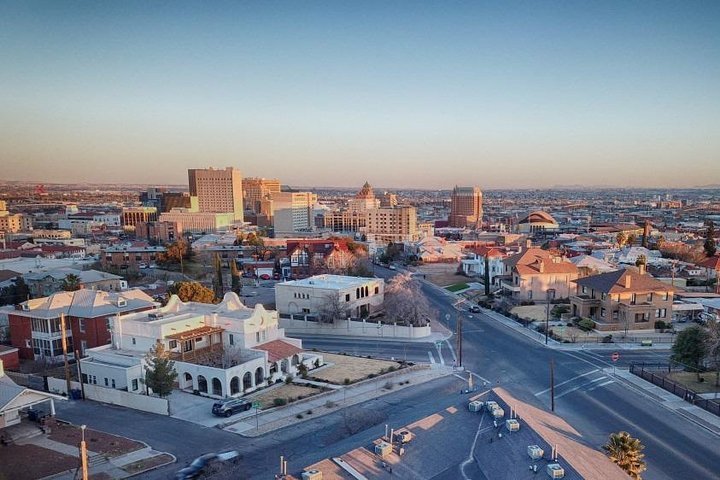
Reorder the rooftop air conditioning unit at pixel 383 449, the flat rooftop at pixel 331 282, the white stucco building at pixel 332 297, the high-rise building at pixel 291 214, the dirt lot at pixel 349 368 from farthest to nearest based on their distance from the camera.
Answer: the high-rise building at pixel 291 214 < the flat rooftop at pixel 331 282 < the white stucco building at pixel 332 297 < the dirt lot at pixel 349 368 < the rooftop air conditioning unit at pixel 383 449

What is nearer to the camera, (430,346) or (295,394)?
(295,394)

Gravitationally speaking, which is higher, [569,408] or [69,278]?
[69,278]

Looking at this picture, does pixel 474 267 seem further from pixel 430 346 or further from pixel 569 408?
pixel 569 408

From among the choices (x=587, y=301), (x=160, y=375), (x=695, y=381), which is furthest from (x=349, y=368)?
(x=587, y=301)

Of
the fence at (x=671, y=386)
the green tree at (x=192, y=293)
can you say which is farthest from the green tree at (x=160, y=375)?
the fence at (x=671, y=386)

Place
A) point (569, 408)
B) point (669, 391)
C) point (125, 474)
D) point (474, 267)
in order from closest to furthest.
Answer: point (125, 474) < point (569, 408) < point (669, 391) < point (474, 267)

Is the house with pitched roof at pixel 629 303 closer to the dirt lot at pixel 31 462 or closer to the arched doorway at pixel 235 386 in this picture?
the arched doorway at pixel 235 386

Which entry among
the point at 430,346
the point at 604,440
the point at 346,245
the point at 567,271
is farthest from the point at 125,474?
the point at 346,245
